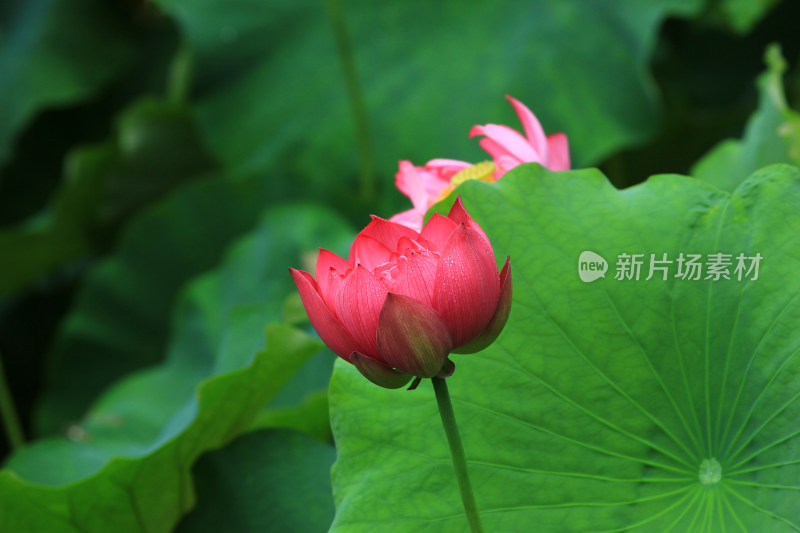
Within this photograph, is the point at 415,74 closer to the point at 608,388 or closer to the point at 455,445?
the point at 608,388

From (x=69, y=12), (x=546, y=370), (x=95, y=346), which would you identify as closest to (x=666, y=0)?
(x=546, y=370)

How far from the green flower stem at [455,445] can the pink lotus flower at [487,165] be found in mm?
156

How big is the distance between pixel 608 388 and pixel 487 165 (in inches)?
6.5

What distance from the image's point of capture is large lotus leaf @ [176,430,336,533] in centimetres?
61

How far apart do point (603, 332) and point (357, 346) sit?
0.19 m

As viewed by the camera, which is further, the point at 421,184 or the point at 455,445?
the point at 421,184

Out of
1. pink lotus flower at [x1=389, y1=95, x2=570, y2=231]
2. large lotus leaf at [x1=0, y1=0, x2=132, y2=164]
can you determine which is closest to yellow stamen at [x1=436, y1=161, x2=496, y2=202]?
pink lotus flower at [x1=389, y1=95, x2=570, y2=231]

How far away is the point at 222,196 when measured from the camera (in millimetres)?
1360

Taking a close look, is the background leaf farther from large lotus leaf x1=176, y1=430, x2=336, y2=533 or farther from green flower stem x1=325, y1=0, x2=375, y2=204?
green flower stem x1=325, y1=0, x2=375, y2=204

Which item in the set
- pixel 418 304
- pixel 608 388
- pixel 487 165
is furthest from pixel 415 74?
Result: pixel 418 304

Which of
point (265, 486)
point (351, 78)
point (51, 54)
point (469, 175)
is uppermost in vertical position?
point (51, 54)

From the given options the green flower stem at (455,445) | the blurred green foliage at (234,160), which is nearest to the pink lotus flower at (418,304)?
the green flower stem at (455,445)

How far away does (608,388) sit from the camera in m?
0.48

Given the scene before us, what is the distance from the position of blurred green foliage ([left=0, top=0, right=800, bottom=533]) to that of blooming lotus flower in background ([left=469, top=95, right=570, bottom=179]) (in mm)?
225
